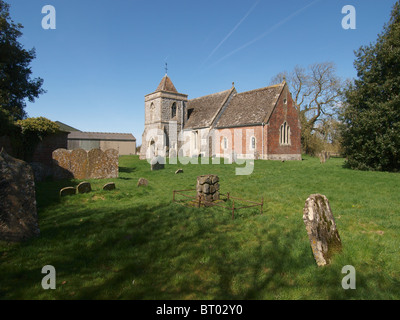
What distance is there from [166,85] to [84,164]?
23.1 metres

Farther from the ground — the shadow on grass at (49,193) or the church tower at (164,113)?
the church tower at (164,113)

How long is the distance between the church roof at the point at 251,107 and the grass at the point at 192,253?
19199mm

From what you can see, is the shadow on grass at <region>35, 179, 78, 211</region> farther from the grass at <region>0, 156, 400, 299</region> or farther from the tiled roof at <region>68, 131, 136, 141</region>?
the tiled roof at <region>68, 131, 136, 141</region>

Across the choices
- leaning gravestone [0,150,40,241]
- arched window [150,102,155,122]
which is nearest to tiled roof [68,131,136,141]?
arched window [150,102,155,122]

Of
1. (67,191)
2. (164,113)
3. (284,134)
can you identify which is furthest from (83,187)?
(164,113)

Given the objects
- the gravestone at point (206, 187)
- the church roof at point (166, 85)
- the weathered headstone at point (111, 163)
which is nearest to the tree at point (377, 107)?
the gravestone at point (206, 187)

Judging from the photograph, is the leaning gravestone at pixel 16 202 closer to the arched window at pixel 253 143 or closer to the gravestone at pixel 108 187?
the gravestone at pixel 108 187

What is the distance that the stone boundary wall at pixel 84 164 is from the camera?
12.8 metres

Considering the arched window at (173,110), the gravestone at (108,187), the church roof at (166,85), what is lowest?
the gravestone at (108,187)

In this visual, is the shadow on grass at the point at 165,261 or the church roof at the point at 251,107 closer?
the shadow on grass at the point at 165,261

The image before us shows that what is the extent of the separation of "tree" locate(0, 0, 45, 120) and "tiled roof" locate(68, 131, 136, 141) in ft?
91.2

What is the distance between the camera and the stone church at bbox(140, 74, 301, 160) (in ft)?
87.6

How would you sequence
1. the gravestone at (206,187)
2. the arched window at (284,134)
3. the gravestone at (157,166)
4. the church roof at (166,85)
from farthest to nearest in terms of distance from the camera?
1. the church roof at (166,85)
2. the arched window at (284,134)
3. the gravestone at (157,166)
4. the gravestone at (206,187)

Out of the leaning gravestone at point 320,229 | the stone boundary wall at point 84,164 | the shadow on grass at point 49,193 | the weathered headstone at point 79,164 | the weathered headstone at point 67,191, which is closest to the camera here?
the leaning gravestone at point 320,229
